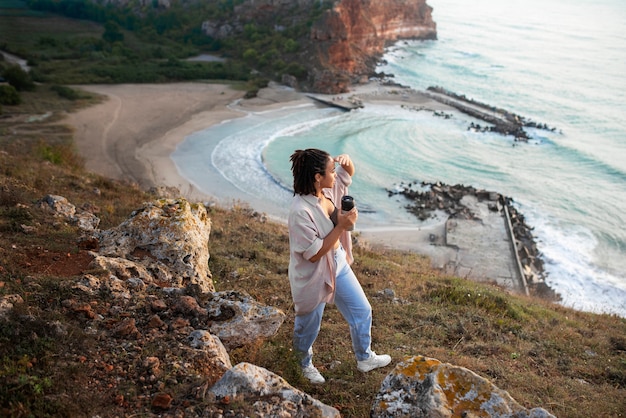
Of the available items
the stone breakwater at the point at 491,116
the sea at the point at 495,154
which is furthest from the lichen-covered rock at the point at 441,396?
the stone breakwater at the point at 491,116

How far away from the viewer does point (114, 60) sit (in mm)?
45688

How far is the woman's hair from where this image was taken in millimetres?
3994

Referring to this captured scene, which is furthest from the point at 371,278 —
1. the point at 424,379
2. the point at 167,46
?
the point at 167,46

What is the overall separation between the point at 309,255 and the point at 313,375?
127 cm

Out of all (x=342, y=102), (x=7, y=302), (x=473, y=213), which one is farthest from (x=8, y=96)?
(x=7, y=302)

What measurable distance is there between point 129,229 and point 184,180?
1678 centimetres

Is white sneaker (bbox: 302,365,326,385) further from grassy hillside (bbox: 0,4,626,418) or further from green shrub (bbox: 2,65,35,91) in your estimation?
green shrub (bbox: 2,65,35,91)

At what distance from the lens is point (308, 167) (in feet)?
13.1

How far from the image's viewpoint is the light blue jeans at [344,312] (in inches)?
172

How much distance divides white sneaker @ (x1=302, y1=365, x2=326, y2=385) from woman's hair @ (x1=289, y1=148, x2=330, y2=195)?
1.72 meters

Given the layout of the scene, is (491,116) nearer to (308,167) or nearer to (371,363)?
(371,363)

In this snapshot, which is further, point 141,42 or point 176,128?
point 141,42

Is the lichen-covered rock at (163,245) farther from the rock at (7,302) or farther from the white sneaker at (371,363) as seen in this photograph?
→ the white sneaker at (371,363)

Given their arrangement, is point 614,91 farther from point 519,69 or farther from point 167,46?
point 167,46
